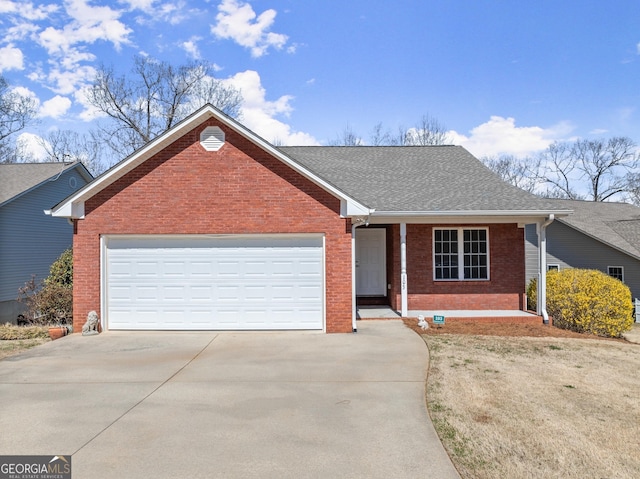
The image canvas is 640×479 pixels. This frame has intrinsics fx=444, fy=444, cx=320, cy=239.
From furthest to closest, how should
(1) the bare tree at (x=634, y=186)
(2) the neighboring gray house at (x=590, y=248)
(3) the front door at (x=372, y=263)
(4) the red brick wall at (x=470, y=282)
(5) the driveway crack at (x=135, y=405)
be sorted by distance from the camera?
Answer: (1) the bare tree at (x=634, y=186)
(2) the neighboring gray house at (x=590, y=248)
(3) the front door at (x=372, y=263)
(4) the red brick wall at (x=470, y=282)
(5) the driveway crack at (x=135, y=405)

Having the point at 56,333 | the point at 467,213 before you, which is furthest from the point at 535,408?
the point at 56,333

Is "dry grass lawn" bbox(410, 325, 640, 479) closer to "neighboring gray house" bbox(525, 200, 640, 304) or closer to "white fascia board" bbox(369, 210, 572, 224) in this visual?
"white fascia board" bbox(369, 210, 572, 224)

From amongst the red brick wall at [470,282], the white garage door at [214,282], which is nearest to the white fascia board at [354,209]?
the white garage door at [214,282]

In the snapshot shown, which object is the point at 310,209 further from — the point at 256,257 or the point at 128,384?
the point at 128,384

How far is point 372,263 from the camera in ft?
46.3

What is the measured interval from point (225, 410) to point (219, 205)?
5.90 meters

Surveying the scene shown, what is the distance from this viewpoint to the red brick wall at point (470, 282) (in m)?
13.1

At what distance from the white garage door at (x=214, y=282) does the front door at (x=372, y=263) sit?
363 cm

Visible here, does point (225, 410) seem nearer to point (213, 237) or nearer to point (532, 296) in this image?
point (213, 237)

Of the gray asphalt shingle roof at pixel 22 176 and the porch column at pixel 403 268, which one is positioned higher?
the gray asphalt shingle roof at pixel 22 176

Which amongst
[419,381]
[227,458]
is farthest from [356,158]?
[227,458]

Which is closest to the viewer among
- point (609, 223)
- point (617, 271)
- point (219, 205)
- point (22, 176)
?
point (219, 205)

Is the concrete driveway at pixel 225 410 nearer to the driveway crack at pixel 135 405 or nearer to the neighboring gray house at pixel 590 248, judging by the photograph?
the driveway crack at pixel 135 405

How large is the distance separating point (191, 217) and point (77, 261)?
2917 millimetres
